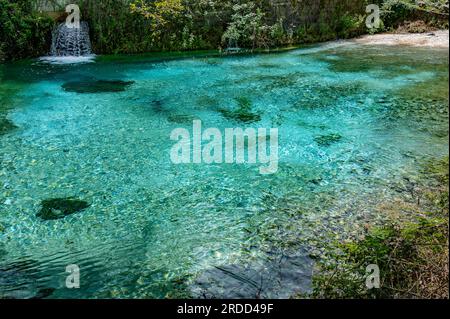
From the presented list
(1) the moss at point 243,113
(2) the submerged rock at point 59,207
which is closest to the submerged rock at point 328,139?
(1) the moss at point 243,113

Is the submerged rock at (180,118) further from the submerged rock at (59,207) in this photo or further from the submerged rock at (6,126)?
the submerged rock at (59,207)

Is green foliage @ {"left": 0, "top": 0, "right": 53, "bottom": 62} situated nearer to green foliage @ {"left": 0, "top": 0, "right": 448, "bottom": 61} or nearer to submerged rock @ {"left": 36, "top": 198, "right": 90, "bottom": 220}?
green foliage @ {"left": 0, "top": 0, "right": 448, "bottom": 61}

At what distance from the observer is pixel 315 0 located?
76.0 ft

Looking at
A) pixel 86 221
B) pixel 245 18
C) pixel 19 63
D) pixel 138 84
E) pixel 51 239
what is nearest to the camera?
pixel 51 239

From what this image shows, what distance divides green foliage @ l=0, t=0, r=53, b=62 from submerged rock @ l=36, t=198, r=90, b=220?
15.0 m

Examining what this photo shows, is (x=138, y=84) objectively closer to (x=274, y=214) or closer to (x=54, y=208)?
(x=54, y=208)

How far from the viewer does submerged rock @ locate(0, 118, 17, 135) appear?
36.2 feet

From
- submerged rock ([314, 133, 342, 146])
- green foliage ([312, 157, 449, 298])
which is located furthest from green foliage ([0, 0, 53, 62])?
green foliage ([312, 157, 449, 298])

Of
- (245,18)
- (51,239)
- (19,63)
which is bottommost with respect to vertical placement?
(51,239)

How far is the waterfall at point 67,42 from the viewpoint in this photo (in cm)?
2038

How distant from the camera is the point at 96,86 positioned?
1521 cm
